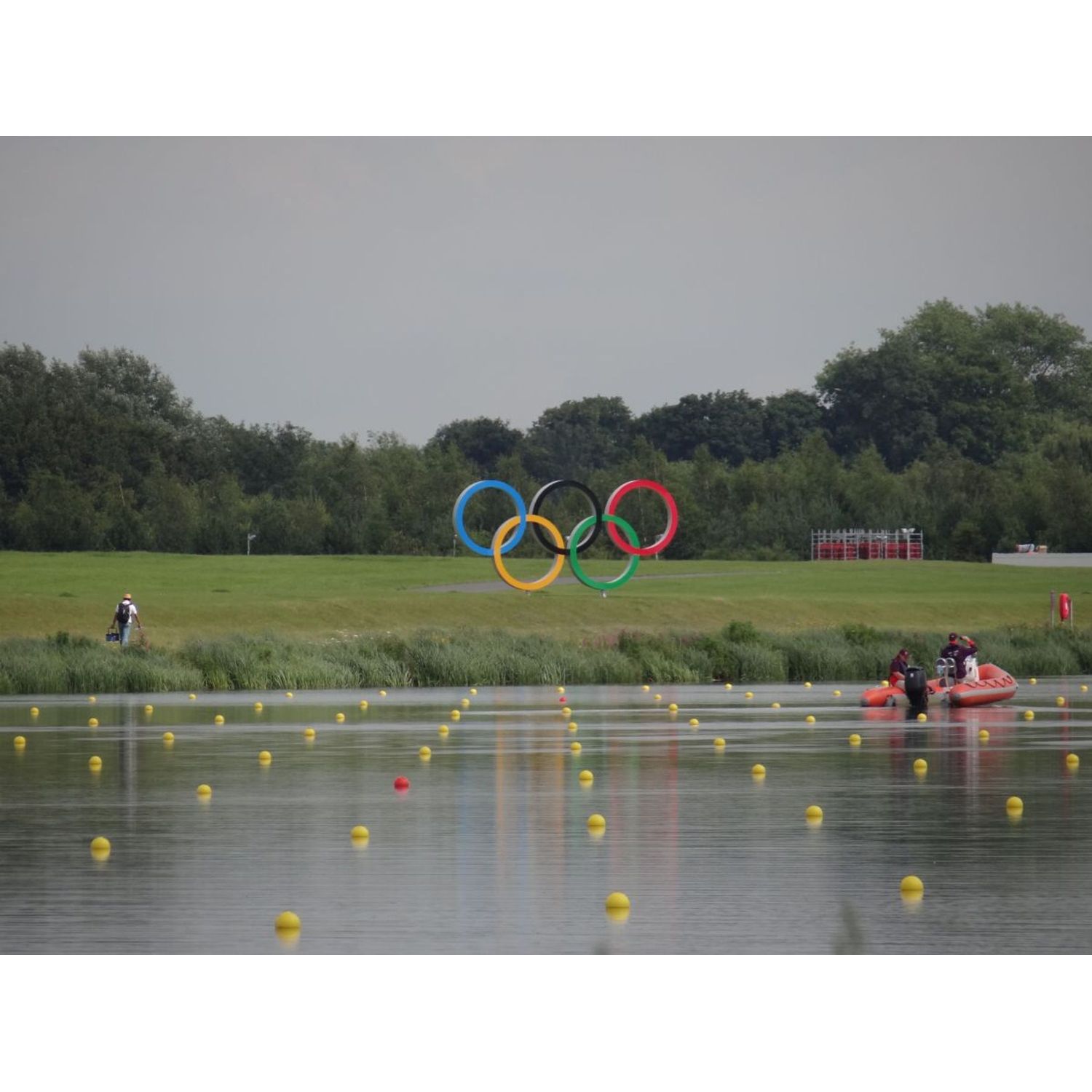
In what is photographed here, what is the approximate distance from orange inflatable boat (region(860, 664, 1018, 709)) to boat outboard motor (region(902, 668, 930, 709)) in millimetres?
155

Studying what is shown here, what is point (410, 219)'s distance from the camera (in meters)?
61.2

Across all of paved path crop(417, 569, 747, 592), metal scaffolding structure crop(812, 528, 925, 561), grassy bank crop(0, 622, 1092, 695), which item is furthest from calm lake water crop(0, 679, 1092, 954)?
metal scaffolding structure crop(812, 528, 925, 561)

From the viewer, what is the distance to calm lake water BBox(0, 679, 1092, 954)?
8.77 metres

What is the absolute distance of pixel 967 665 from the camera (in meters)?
26.0

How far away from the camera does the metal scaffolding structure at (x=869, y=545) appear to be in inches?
2672

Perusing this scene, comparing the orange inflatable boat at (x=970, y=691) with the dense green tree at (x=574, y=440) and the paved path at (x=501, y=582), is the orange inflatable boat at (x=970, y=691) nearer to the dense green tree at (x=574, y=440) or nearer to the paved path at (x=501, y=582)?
the paved path at (x=501, y=582)

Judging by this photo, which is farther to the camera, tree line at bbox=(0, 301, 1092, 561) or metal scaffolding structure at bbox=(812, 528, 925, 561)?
metal scaffolding structure at bbox=(812, 528, 925, 561)

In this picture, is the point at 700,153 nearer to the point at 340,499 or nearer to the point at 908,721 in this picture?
the point at 340,499

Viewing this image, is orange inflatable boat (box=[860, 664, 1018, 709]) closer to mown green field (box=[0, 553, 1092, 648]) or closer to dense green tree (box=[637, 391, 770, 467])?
mown green field (box=[0, 553, 1092, 648])

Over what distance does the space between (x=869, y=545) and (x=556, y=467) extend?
1433 centimetres

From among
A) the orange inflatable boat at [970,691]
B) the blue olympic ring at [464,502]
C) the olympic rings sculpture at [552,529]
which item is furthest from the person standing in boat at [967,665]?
the blue olympic ring at [464,502]

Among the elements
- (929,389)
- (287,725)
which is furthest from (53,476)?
(287,725)

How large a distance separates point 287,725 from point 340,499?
47.9 metres


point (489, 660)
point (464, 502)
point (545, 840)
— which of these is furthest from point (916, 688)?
point (464, 502)
